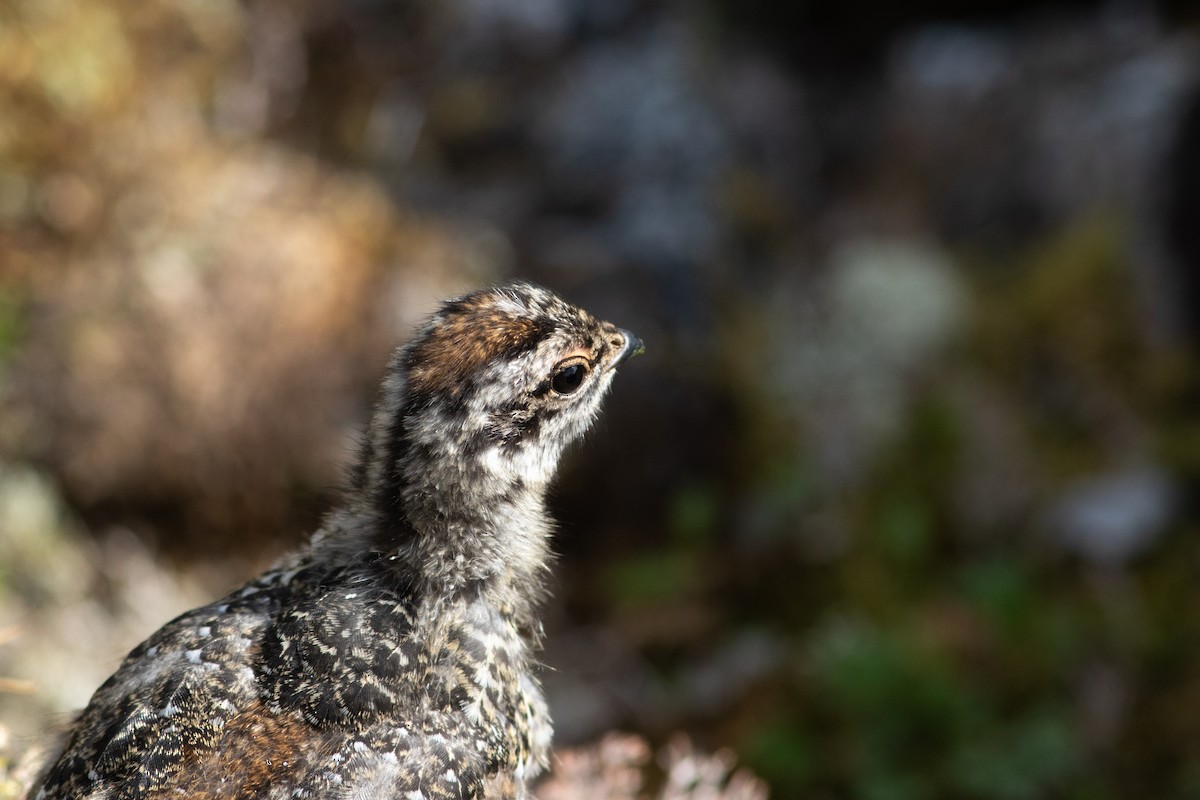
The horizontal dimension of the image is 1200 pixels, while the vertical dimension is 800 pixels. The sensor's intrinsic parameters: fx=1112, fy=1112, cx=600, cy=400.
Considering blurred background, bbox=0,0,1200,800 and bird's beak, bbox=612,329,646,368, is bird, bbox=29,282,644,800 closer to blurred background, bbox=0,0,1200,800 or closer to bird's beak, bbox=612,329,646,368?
bird's beak, bbox=612,329,646,368

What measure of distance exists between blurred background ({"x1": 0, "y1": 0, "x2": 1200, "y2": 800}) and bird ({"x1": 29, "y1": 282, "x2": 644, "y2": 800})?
2319 millimetres

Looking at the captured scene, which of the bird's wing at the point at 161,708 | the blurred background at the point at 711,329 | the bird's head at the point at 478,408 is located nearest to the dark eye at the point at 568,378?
the bird's head at the point at 478,408

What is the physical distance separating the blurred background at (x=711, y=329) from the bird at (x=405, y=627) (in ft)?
7.61

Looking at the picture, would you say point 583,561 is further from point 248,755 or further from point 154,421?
point 248,755

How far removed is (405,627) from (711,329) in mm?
6024

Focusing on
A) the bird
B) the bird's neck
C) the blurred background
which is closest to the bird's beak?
the bird

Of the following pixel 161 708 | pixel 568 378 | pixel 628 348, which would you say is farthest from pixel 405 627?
pixel 628 348

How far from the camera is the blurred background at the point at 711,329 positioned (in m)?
6.18

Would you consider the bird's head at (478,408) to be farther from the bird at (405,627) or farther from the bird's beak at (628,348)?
the bird's beak at (628,348)

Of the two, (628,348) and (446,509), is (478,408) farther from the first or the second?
(628,348)

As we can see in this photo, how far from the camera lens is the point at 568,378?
124 inches

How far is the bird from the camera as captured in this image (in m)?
2.39

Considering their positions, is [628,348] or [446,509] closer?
[446,509]

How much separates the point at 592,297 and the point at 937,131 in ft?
11.7
